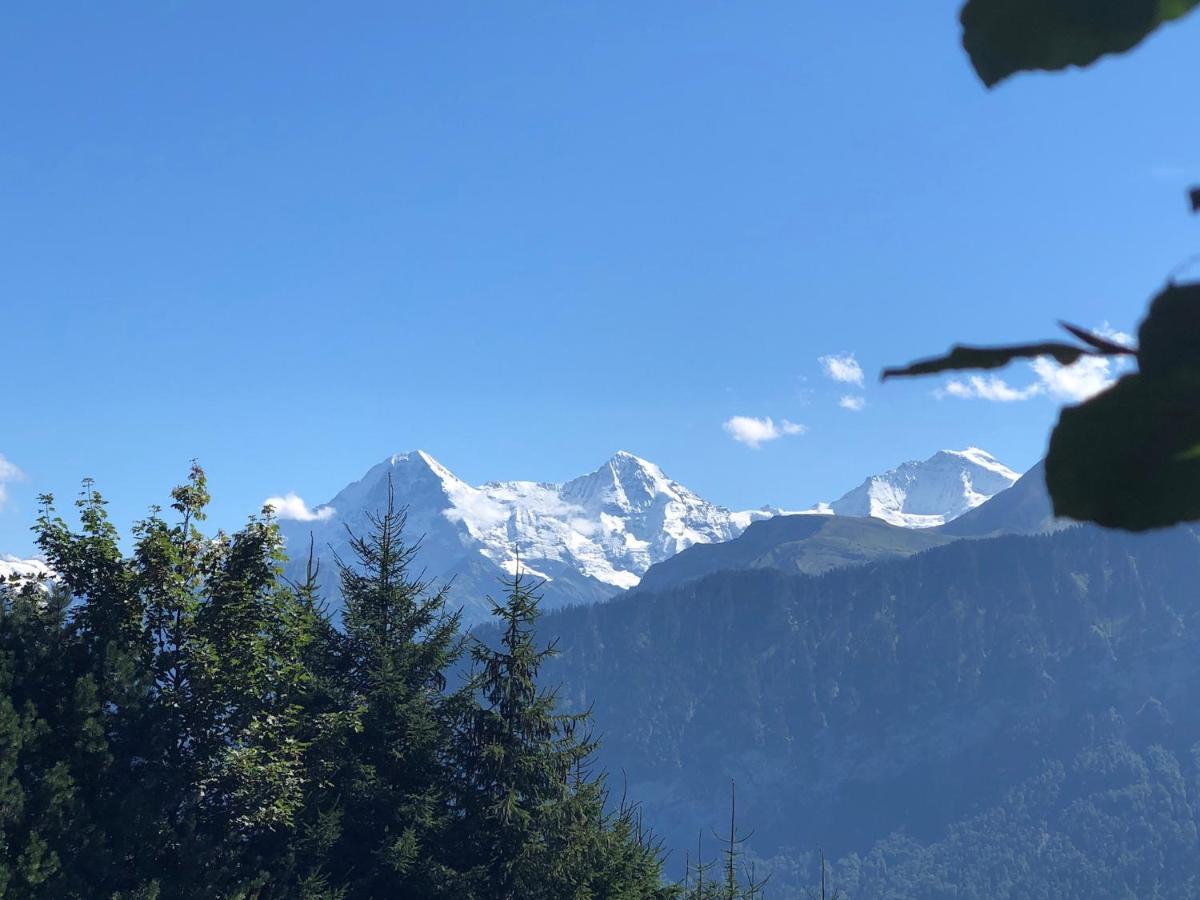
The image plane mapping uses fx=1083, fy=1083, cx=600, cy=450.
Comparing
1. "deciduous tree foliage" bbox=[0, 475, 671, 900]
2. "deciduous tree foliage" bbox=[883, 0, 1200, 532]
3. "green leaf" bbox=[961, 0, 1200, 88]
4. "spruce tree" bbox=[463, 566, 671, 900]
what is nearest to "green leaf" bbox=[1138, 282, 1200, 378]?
"deciduous tree foliage" bbox=[883, 0, 1200, 532]

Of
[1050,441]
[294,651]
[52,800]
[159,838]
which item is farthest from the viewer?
[294,651]

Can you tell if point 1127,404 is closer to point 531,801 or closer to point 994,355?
point 994,355

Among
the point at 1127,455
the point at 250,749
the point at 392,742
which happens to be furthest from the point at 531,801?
the point at 1127,455

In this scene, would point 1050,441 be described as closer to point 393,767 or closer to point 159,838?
point 159,838

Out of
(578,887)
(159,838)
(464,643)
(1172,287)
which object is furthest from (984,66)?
(464,643)

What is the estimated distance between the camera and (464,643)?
24781mm

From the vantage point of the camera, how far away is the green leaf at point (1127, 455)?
0.81m

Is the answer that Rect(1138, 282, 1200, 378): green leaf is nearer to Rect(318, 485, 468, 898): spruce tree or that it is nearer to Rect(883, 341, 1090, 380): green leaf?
Rect(883, 341, 1090, 380): green leaf

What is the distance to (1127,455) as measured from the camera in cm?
83

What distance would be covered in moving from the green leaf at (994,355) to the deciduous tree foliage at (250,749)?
1718 cm

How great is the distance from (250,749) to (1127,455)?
59.8ft

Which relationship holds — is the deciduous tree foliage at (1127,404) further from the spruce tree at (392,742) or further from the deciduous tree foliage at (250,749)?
the spruce tree at (392,742)

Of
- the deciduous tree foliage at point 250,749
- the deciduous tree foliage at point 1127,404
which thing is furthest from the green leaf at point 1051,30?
the deciduous tree foliage at point 250,749

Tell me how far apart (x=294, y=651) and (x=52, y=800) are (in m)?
4.28
